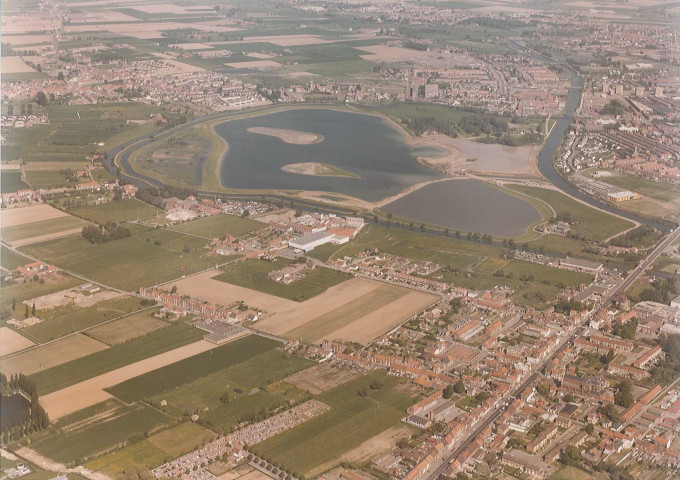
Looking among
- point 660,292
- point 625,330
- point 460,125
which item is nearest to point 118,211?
point 625,330

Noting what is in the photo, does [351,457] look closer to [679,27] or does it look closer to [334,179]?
[334,179]

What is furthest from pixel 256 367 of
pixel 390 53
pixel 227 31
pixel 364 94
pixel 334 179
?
pixel 227 31

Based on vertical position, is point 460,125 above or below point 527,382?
above

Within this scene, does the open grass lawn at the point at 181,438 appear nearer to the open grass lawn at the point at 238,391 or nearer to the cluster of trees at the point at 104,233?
the open grass lawn at the point at 238,391

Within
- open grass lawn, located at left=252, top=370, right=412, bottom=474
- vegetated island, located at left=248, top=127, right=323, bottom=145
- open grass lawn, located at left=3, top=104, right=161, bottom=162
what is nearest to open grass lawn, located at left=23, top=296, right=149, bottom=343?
open grass lawn, located at left=252, top=370, right=412, bottom=474

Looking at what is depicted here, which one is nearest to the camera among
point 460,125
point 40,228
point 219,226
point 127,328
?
point 127,328

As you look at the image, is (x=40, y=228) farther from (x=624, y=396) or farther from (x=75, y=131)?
(x=624, y=396)

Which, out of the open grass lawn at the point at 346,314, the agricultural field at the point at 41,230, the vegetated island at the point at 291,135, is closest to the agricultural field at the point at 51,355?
the open grass lawn at the point at 346,314

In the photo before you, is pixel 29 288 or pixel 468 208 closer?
pixel 29 288
